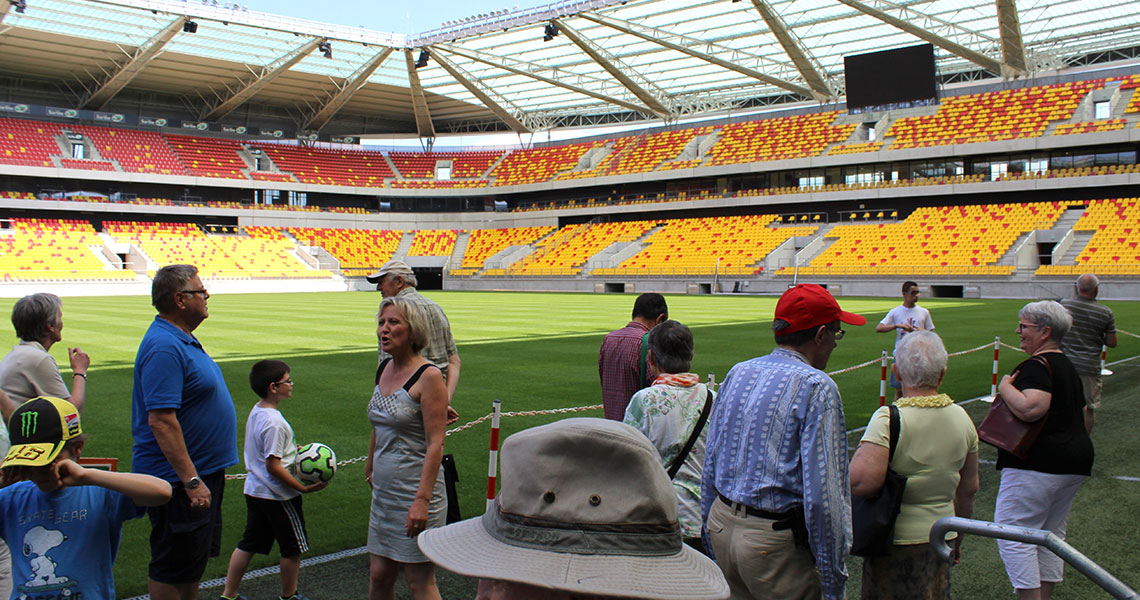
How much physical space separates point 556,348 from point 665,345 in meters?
13.7

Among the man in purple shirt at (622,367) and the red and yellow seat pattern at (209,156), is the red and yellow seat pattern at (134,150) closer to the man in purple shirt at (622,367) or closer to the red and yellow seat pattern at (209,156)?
the red and yellow seat pattern at (209,156)

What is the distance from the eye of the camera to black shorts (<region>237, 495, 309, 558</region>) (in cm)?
491

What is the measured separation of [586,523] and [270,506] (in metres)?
3.83

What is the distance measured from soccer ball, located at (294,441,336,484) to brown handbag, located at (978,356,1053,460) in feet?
13.1

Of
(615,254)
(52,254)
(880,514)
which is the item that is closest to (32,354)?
(880,514)

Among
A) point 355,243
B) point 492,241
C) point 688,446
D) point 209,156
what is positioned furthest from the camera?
point 492,241

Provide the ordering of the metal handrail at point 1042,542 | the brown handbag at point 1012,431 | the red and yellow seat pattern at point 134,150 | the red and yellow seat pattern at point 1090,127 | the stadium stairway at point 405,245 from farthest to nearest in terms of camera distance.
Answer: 1. the stadium stairway at point 405,245
2. the red and yellow seat pattern at point 134,150
3. the red and yellow seat pattern at point 1090,127
4. the brown handbag at point 1012,431
5. the metal handrail at point 1042,542

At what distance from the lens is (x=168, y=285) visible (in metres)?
4.23

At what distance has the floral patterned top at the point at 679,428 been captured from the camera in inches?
158

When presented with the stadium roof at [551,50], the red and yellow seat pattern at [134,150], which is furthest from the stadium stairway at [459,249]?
the red and yellow seat pattern at [134,150]

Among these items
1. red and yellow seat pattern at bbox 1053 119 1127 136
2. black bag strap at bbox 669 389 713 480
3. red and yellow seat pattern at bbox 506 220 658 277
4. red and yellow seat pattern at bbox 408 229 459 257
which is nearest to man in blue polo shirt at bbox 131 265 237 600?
black bag strap at bbox 669 389 713 480

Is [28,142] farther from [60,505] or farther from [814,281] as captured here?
[60,505]

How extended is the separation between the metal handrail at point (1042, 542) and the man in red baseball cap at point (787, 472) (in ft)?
1.31

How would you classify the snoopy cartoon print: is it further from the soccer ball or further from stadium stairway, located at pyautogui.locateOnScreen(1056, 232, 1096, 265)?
stadium stairway, located at pyautogui.locateOnScreen(1056, 232, 1096, 265)
